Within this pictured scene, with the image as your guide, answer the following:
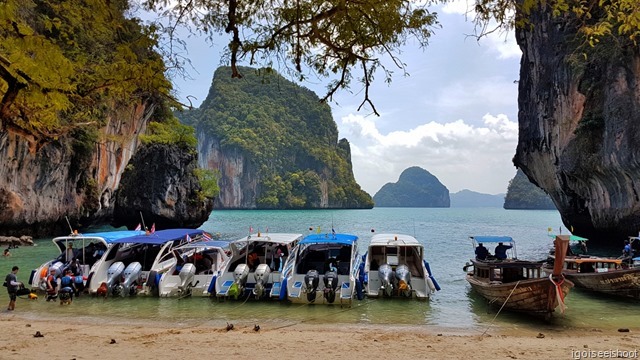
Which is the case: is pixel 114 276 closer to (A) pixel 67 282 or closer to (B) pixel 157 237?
(A) pixel 67 282

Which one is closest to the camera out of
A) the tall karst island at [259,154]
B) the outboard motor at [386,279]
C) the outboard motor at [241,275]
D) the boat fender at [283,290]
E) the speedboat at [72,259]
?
the boat fender at [283,290]

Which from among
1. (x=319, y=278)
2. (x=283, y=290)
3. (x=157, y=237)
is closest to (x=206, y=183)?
(x=157, y=237)

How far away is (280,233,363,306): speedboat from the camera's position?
12914 millimetres

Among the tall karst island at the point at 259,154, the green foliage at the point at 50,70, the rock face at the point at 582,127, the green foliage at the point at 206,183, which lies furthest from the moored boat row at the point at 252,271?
the tall karst island at the point at 259,154

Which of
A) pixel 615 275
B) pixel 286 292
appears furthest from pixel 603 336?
pixel 286 292

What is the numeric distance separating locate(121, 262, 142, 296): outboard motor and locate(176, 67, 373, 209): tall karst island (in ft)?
401

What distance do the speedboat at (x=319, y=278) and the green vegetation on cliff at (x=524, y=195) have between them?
538ft

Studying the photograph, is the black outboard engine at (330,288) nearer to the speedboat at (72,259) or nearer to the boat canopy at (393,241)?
the boat canopy at (393,241)

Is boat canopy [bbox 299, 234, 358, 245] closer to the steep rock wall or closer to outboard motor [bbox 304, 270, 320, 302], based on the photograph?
outboard motor [bbox 304, 270, 320, 302]

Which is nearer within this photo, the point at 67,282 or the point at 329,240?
the point at 67,282

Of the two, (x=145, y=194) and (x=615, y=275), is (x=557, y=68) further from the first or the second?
(x=145, y=194)

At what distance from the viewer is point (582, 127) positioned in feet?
91.3

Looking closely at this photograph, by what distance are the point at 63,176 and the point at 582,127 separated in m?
38.1

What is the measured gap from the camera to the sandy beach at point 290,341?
7773 millimetres
